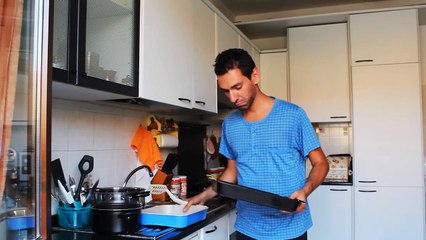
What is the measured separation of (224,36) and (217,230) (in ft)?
4.83

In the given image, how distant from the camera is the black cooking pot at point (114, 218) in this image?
1521 millimetres

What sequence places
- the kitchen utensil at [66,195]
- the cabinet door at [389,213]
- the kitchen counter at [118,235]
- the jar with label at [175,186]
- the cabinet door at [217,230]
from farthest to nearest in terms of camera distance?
the cabinet door at [389,213], the jar with label at [175,186], the cabinet door at [217,230], the kitchen utensil at [66,195], the kitchen counter at [118,235]

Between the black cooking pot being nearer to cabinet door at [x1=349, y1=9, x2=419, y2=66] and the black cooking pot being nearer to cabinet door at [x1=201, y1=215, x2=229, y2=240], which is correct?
cabinet door at [x1=201, y1=215, x2=229, y2=240]

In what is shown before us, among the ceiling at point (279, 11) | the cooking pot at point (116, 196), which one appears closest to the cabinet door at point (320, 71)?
the ceiling at point (279, 11)

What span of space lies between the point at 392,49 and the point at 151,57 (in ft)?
7.27

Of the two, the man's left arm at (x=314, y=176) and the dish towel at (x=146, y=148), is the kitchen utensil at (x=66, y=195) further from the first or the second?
the man's left arm at (x=314, y=176)

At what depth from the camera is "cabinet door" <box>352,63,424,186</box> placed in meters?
3.17

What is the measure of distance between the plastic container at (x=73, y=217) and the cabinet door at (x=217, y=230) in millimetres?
521

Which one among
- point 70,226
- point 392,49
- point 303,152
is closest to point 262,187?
point 303,152

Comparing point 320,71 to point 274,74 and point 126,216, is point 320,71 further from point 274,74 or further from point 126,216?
point 126,216

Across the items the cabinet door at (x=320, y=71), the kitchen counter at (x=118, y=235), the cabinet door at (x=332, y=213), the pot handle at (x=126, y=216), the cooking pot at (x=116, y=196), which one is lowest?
the cabinet door at (x=332, y=213)

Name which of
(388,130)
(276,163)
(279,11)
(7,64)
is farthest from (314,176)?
(279,11)

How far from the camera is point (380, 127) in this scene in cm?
325

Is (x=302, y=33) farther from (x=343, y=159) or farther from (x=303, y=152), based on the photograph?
(x=303, y=152)
